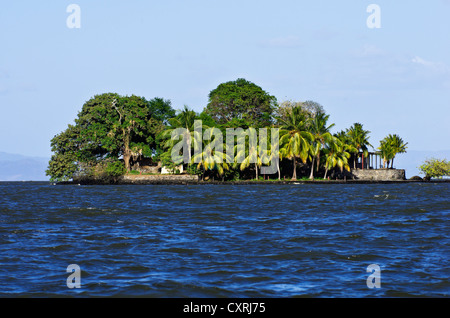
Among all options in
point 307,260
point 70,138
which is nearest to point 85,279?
point 307,260

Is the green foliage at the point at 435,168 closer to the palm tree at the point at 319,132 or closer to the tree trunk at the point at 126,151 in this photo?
the palm tree at the point at 319,132

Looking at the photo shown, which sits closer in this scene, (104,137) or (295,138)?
(295,138)

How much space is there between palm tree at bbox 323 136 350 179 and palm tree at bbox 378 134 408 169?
8405 mm

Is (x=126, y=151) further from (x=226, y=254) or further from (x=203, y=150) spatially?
(x=226, y=254)

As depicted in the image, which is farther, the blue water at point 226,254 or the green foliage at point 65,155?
the green foliage at point 65,155

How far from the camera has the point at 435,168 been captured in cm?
8850

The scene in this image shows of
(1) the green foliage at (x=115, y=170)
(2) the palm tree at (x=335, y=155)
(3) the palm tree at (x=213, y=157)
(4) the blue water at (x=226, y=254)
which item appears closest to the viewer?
(4) the blue water at (x=226, y=254)

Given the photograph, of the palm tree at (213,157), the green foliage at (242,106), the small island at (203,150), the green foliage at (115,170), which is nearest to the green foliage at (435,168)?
the small island at (203,150)

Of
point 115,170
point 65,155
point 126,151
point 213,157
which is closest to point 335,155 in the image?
point 213,157

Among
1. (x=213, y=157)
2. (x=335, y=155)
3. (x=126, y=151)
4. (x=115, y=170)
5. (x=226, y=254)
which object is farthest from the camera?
(x=126, y=151)

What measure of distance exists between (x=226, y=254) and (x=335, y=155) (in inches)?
2428

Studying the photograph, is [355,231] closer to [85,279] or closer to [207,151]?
[85,279]

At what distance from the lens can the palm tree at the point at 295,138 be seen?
71375mm

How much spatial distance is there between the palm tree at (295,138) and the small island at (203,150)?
0.42 ft
